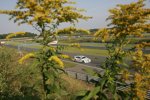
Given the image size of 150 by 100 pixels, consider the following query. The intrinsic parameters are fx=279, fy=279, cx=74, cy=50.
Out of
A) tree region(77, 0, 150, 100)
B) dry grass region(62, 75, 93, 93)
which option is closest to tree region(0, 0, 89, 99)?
tree region(77, 0, 150, 100)

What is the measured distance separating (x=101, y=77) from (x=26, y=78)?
10.9 metres

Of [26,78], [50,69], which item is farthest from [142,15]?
[26,78]

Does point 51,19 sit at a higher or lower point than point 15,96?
higher

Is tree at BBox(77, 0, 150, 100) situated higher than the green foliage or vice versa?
tree at BBox(77, 0, 150, 100)

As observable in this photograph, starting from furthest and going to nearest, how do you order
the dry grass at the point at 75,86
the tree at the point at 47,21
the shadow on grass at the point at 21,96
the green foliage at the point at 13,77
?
the dry grass at the point at 75,86, the green foliage at the point at 13,77, the shadow on grass at the point at 21,96, the tree at the point at 47,21

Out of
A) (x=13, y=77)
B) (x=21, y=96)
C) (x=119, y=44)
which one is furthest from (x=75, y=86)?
(x=119, y=44)

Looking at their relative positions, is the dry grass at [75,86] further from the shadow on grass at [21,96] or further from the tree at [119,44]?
the tree at [119,44]

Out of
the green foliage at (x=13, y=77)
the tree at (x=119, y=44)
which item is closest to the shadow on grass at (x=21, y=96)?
the green foliage at (x=13, y=77)

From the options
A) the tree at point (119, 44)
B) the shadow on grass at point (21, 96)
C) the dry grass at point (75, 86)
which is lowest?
the dry grass at point (75, 86)

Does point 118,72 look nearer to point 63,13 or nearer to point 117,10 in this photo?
point 117,10

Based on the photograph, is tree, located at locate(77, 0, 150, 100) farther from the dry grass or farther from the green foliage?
the dry grass

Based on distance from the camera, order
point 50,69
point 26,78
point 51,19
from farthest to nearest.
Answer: point 26,78, point 50,69, point 51,19

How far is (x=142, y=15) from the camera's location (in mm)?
11609

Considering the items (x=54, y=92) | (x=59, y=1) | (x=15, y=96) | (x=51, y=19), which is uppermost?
(x=59, y=1)
